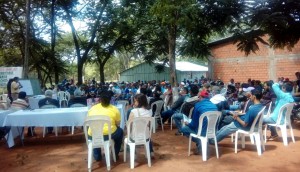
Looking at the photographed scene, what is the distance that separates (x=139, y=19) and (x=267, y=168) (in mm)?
15999

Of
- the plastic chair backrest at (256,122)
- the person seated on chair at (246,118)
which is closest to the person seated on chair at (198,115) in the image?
the person seated on chair at (246,118)

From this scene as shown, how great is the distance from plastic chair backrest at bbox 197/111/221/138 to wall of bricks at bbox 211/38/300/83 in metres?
14.3

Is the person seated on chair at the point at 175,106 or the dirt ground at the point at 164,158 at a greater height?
the person seated on chair at the point at 175,106

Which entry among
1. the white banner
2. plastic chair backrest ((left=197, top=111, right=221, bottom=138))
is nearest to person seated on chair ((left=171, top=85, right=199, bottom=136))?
plastic chair backrest ((left=197, top=111, right=221, bottom=138))

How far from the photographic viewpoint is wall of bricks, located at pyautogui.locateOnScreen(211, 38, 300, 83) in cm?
2083

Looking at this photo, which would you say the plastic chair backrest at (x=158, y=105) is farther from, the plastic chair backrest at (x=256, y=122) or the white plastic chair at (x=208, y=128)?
the plastic chair backrest at (x=256, y=122)

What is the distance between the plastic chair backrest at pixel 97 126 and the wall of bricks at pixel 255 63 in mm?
15225

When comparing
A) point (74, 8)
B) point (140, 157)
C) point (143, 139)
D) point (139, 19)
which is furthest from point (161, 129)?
point (74, 8)

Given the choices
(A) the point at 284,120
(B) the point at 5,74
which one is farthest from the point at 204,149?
(B) the point at 5,74

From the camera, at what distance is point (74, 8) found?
23.0 m

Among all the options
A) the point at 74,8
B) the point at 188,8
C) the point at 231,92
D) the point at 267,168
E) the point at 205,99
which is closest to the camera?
the point at 267,168

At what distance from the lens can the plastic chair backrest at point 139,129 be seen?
19.1ft

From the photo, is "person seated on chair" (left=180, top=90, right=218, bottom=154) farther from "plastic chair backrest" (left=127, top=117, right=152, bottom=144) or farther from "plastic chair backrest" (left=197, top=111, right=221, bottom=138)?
"plastic chair backrest" (left=127, top=117, right=152, bottom=144)

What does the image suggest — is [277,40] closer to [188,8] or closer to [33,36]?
[188,8]
